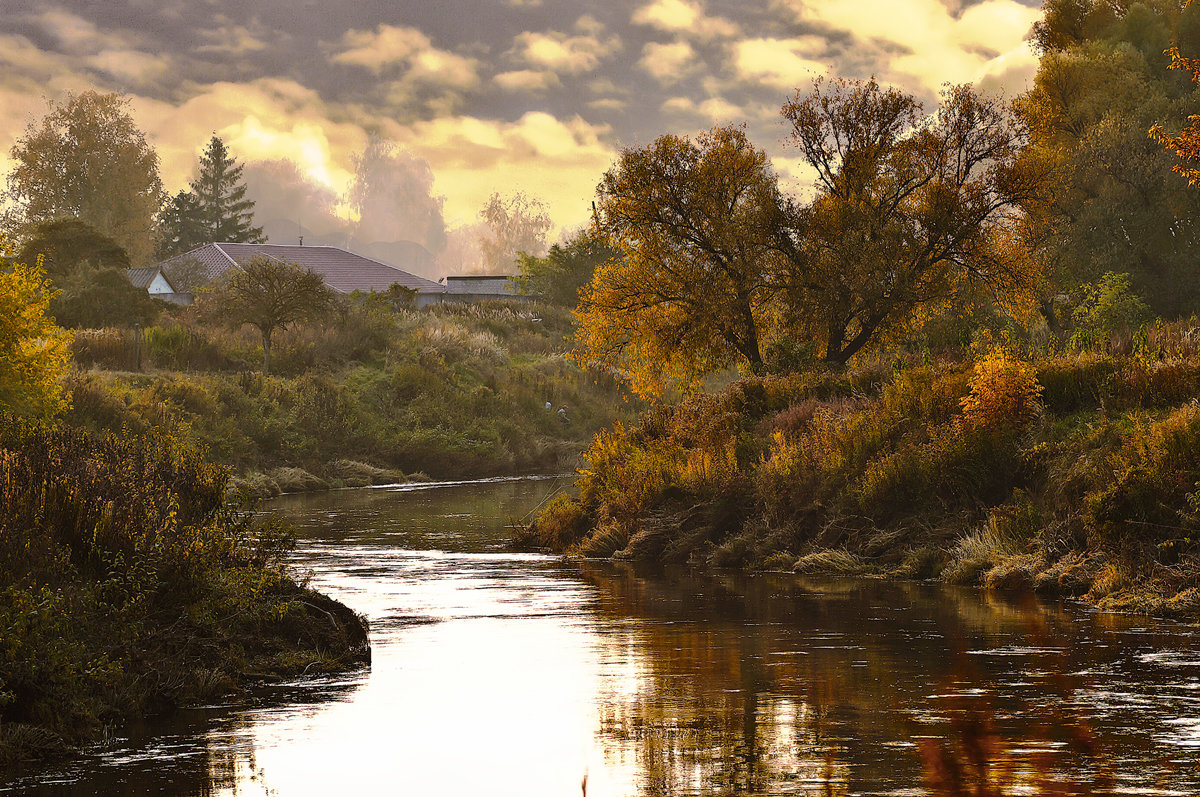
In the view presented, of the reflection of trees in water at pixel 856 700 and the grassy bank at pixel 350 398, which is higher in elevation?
the grassy bank at pixel 350 398

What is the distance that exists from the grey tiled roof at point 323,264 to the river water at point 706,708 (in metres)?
81.2

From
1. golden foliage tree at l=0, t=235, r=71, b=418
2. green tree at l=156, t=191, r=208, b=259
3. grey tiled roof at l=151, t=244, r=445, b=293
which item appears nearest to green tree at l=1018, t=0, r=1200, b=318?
golden foliage tree at l=0, t=235, r=71, b=418

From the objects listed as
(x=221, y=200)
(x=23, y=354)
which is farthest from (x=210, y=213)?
(x=23, y=354)

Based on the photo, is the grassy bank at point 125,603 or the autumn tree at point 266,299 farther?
the autumn tree at point 266,299

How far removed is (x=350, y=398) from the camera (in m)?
60.1

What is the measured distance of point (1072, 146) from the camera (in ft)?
174

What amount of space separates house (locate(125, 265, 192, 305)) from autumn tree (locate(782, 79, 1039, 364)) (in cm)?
6534

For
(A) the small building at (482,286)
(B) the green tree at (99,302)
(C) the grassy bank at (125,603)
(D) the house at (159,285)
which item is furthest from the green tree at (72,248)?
(C) the grassy bank at (125,603)

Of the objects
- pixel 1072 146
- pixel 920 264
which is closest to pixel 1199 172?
pixel 920 264

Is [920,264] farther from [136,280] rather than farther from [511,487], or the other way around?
[136,280]

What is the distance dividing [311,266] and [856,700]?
9114 centimetres

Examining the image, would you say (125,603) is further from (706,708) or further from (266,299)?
(266,299)

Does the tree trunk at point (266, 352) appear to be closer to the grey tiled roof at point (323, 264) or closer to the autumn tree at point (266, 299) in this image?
the autumn tree at point (266, 299)

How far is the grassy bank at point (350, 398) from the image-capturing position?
51.5 meters
